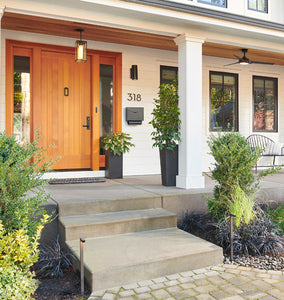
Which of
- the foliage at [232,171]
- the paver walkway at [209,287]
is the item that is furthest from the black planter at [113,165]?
the paver walkway at [209,287]

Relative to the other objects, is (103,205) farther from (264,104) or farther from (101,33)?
(264,104)

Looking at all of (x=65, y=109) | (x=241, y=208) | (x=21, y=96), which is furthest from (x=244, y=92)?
(x=21, y=96)

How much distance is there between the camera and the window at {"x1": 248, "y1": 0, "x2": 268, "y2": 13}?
5.92 meters

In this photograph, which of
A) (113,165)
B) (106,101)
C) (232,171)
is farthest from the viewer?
(106,101)

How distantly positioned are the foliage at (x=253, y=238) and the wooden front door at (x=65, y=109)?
312 centimetres

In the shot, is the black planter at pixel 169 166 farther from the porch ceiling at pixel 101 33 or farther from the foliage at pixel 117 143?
the porch ceiling at pixel 101 33

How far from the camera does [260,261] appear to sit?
115 inches

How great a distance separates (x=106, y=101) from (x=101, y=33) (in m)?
1.22

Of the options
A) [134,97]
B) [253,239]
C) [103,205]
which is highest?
[134,97]

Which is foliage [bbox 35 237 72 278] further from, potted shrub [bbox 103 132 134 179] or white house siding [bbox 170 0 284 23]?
white house siding [bbox 170 0 284 23]

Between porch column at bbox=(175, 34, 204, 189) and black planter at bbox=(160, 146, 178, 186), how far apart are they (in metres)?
0.09

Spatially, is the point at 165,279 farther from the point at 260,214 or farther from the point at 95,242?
the point at 260,214

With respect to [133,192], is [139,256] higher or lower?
lower

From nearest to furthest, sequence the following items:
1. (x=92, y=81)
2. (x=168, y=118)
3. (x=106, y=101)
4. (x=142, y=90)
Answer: (x=168, y=118), (x=92, y=81), (x=106, y=101), (x=142, y=90)
